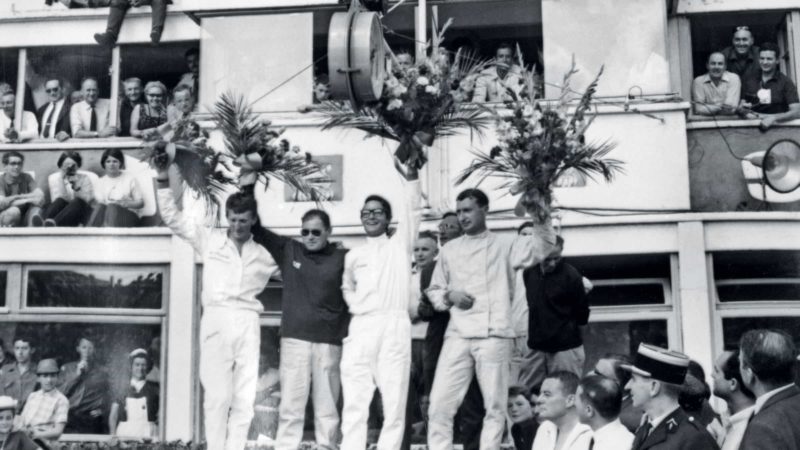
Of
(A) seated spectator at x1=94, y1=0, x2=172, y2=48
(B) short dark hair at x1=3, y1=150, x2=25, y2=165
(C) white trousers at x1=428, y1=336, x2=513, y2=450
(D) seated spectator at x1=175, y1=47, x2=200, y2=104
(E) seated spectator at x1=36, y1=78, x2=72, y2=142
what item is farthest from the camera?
(A) seated spectator at x1=94, y1=0, x2=172, y2=48

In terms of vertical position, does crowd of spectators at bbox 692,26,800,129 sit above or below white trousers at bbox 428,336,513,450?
above

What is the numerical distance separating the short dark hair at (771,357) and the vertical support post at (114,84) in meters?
9.45

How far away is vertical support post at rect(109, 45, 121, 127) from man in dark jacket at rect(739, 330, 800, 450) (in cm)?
945

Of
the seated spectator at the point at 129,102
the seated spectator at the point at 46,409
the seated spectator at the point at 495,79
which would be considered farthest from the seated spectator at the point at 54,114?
the seated spectator at the point at 495,79

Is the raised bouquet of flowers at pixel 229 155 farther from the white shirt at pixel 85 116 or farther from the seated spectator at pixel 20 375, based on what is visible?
the white shirt at pixel 85 116

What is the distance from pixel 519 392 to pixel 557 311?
0.73 metres

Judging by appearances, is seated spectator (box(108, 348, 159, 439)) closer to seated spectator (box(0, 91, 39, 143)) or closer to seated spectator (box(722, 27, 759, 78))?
seated spectator (box(0, 91, 39, 143))

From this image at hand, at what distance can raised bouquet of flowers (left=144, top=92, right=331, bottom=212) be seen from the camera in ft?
29.4

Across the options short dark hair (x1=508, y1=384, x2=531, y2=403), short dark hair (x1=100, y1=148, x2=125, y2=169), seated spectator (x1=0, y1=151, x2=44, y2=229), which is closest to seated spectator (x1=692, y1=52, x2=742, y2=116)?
short dark hair (x1=508, y1=384, x2=531, y2=403)

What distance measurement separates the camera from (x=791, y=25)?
1277 cm

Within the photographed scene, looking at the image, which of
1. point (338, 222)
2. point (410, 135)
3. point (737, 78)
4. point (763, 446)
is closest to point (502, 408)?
point (410, 135)

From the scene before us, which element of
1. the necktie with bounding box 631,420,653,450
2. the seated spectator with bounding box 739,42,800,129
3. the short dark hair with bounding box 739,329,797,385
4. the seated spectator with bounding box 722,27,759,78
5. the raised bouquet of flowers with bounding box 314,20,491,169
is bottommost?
the necktie with bounding box 631,420,653,450

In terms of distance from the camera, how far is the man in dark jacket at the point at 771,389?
526 cm

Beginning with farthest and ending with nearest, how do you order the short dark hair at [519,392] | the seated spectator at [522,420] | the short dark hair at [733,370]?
1. the short dark hair at [519,392]
2. the seated spectator at [522,420]
3. the short dark hair at [733,370]
